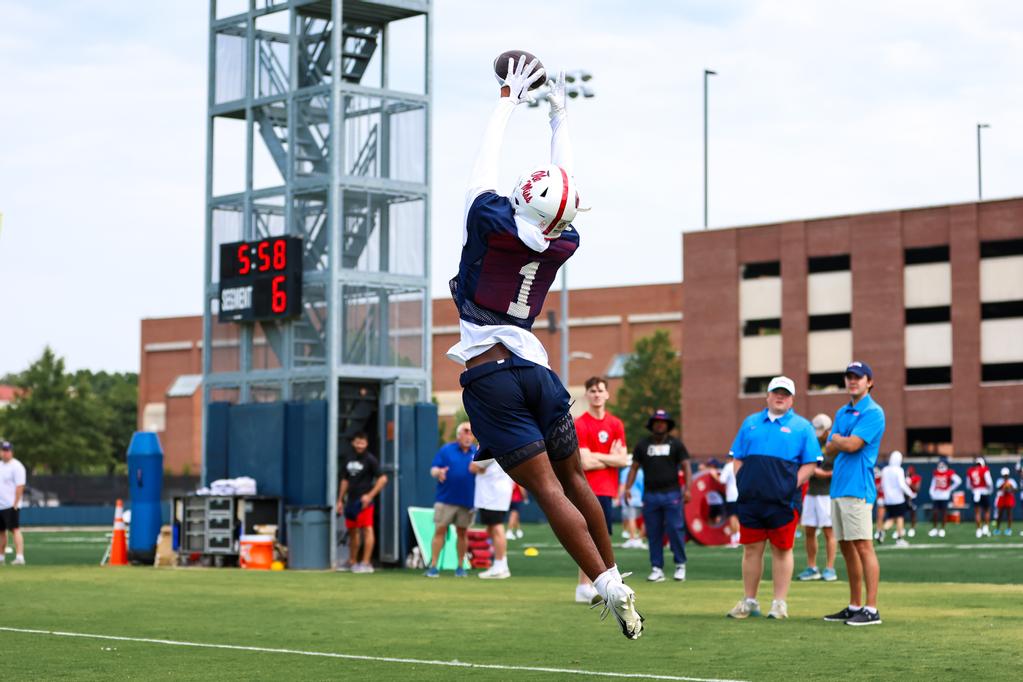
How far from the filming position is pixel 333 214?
81.3 feet

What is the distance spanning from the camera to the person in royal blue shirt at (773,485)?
44.9 ft

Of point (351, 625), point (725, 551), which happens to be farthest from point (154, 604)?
point (725, 551)

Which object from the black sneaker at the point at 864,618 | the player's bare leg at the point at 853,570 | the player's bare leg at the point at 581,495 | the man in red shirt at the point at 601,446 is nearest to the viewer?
the player's bare leg at the point at 581,495

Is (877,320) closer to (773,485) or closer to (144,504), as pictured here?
(144,504)

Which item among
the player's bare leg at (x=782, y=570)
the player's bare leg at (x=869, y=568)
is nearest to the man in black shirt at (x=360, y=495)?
the player's bare leg at (x=782, y=570)

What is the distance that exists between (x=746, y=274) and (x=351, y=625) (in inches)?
2395

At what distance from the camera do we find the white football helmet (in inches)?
305

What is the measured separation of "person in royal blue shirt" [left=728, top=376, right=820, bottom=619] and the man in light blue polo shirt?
510 mm

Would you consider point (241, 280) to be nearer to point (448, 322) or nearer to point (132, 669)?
point (132, 669)

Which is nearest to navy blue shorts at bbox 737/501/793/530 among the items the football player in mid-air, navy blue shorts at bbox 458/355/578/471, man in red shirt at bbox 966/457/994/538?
the football player in mid-air

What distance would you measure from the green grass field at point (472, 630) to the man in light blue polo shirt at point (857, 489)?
0.34 meters

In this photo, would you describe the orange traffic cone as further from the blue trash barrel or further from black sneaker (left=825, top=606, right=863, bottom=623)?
black sneaker (left=825, top=606, right=863, bottom=623)

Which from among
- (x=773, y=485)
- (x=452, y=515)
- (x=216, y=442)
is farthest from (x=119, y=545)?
(x=773, y=485)

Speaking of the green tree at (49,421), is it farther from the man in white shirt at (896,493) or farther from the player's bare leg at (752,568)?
the player's bare leg at (752,568)
